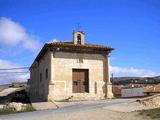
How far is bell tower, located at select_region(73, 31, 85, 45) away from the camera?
30.6 m

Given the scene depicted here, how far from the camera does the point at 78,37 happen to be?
102 feet

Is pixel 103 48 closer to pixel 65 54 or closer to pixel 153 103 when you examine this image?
pixel 65 54

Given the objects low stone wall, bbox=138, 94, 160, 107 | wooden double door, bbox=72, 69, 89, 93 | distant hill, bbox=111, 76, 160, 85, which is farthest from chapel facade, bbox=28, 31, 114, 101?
distant hill, bbox=111, 76, 160, 85

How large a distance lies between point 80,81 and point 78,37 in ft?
15.9

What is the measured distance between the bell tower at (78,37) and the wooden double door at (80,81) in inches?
124

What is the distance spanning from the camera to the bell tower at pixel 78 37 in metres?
30.6

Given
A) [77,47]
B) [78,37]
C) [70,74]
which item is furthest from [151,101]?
[78,37]

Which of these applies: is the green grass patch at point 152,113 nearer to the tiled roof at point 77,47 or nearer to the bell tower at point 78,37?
the tiled roof at point 77,47

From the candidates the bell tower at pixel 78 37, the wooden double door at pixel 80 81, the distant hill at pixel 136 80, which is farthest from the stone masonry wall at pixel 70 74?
the distant hill at pixel 136 80

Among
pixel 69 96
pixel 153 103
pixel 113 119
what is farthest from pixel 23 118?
pixel 69 96

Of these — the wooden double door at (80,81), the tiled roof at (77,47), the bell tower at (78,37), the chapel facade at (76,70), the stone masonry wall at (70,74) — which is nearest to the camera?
the stone masonry wall at (70,74)

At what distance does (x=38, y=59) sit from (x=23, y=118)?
20.3 m

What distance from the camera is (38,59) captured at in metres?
36.3

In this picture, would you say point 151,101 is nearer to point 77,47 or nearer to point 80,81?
point 80,81
